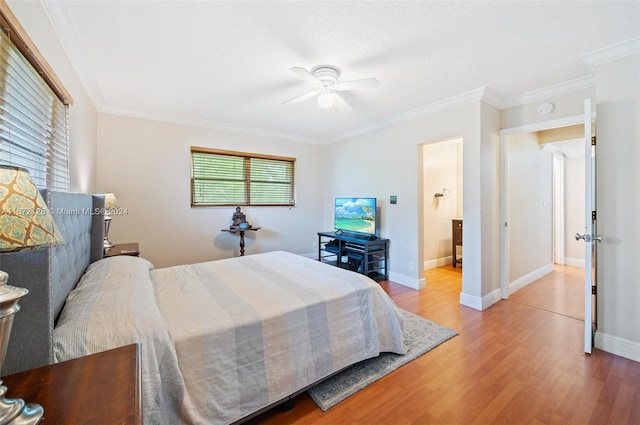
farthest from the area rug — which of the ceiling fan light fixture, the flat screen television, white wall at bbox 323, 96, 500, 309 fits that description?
the ceiling fan light fixture

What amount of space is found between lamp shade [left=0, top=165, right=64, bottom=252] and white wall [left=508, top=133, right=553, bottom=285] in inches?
167

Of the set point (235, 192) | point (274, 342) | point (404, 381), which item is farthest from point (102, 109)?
point (404, 381)

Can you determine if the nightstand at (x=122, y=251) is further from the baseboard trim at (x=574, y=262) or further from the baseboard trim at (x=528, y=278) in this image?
the baseboard trim at (x=574, y=262)

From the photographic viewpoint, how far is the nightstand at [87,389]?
680mm

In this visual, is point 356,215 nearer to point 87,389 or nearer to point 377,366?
point 377,366

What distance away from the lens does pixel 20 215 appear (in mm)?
638

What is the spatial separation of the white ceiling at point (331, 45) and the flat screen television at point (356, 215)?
5.35 feet

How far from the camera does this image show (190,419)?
3.99ft

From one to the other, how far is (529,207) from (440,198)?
145cm

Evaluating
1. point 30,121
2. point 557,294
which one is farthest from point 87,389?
point 557,294

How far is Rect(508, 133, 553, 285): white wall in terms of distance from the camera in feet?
11.7

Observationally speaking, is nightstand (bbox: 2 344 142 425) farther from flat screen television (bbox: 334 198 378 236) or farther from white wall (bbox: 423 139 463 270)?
white wall (bbox: 423 139 463 270)

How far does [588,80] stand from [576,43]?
2.64 feet

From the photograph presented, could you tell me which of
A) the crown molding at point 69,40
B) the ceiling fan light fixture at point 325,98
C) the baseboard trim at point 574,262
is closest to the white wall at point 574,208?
the baseboard trim at point 574,262
